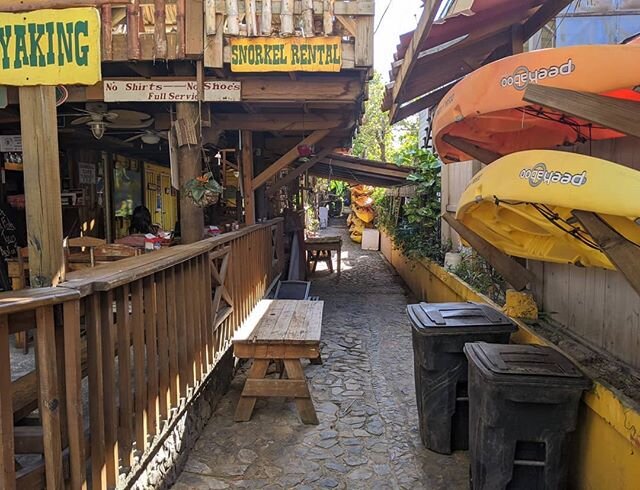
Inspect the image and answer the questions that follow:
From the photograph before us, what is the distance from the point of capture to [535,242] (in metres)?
3.73

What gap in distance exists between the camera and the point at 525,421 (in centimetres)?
294

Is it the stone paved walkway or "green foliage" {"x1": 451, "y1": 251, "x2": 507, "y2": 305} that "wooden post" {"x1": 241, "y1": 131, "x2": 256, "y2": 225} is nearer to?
the stone paved walkway

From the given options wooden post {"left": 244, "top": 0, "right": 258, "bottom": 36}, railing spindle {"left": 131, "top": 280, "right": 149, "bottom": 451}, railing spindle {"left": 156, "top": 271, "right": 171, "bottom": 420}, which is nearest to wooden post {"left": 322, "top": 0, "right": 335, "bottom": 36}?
wooden post {"left": 244, "top": 0, "right": 258, "bottom": 36}

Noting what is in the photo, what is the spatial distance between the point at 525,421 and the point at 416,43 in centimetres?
281

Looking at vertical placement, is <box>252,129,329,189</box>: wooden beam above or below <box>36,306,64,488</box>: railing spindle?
above

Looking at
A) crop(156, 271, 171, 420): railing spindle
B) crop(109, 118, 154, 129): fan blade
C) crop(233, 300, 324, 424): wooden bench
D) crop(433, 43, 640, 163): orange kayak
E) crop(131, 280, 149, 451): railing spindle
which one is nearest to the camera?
crop(433, 43, 640, 163): orange kayak

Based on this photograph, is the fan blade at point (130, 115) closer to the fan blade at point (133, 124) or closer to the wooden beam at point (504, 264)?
the fan blade at point (133, 124)

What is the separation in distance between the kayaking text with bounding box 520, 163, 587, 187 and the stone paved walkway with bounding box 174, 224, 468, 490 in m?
2.14

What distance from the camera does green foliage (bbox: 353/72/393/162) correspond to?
107ft

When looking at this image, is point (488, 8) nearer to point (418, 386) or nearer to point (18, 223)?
point (418, 386)

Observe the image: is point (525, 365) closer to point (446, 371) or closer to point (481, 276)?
point (446, 371)

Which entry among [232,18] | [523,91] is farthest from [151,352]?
[232,18]

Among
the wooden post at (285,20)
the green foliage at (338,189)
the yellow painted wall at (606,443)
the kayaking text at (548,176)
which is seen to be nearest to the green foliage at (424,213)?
the wooden post at (285,20)

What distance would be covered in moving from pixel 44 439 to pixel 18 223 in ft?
23.3
